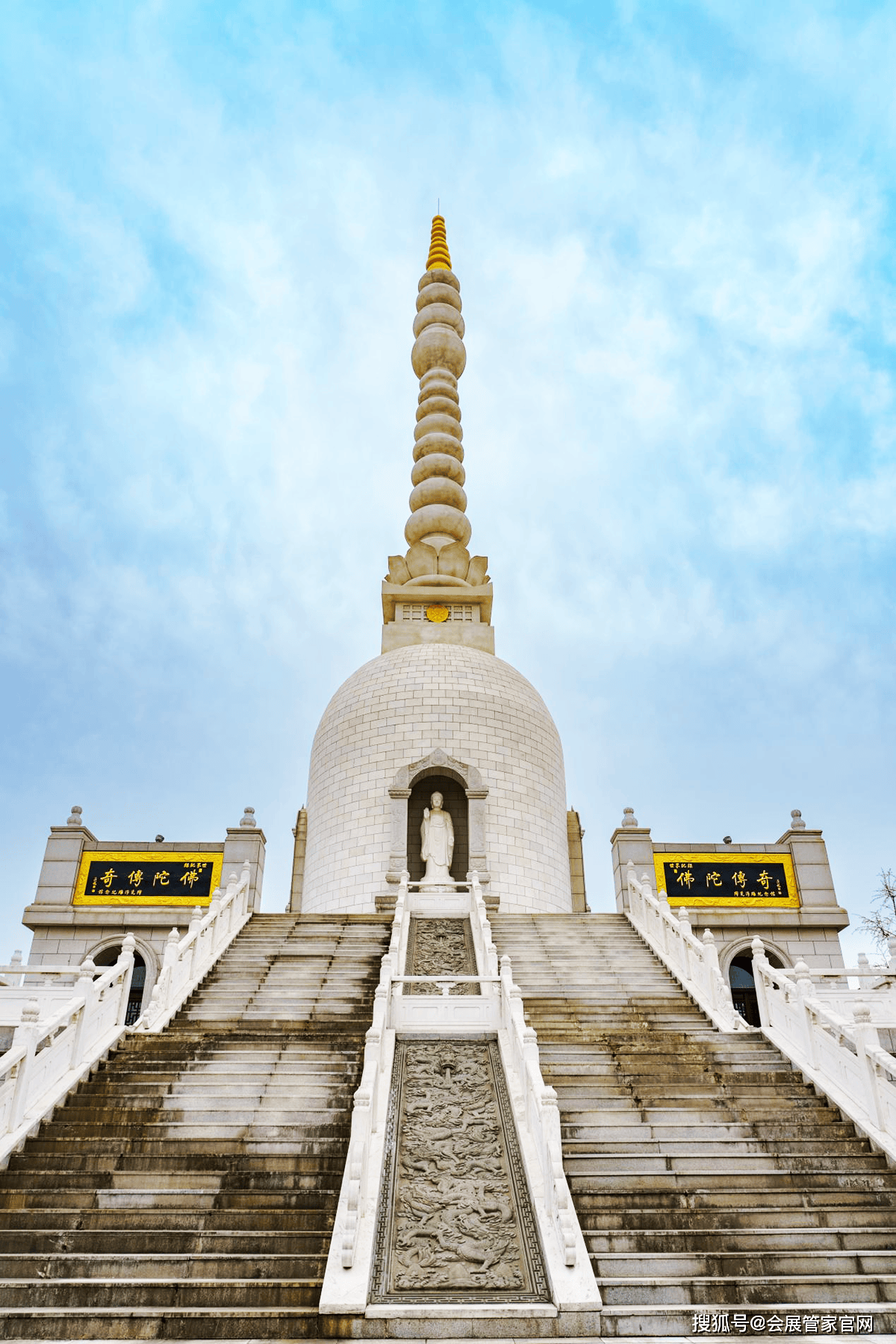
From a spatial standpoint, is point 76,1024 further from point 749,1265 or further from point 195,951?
point 749,1265

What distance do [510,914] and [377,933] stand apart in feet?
10.4

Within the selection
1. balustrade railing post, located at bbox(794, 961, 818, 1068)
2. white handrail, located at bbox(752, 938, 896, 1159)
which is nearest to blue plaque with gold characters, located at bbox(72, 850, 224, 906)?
white handrail, located at bbox(752, 938, 896, 1159)

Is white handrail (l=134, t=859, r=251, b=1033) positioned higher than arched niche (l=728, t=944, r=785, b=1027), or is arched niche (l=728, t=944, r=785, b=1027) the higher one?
arched niche (l=728, t=944, r=785, b=1027)

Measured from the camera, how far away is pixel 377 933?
59.6 feet

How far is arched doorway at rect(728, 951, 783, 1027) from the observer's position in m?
23.4

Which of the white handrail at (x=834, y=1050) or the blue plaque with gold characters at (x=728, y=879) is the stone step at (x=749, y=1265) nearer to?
the white handrail at (x=834, y=1050)

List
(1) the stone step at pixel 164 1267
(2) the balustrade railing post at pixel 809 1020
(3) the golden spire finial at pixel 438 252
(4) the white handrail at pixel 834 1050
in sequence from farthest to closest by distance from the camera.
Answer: (3) the golden spire finial at pixel 438 252 → (2) the balustrade railing post at pixel 809 1020 → (4) the white handrail at pixel 834 1050 → (1) the stone step at pixel 164 1267

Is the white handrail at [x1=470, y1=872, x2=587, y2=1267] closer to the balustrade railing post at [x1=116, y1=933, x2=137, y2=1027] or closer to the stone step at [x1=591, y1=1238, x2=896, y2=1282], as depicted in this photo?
the stone step at [x1=591, y1=1238, x2=896, y2=1282]

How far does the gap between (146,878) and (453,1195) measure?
17.4 m

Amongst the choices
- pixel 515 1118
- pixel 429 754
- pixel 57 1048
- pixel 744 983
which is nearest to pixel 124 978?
pixel 57 1048

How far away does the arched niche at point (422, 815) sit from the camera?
76.8ft

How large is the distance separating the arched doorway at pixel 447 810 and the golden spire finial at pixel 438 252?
23.0 meters

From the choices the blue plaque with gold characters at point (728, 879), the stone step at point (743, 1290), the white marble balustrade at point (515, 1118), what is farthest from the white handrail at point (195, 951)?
the blue plaque with gold characters at point (728, 879)

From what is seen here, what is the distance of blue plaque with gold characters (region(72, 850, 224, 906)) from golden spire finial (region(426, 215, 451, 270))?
26546mm
